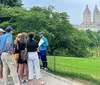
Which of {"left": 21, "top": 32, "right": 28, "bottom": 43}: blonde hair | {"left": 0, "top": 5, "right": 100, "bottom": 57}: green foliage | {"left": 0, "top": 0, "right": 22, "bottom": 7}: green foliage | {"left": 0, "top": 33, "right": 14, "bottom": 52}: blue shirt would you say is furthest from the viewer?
{"left": 0, "top": 0, "right": 22, "bottom": 7}: green foliage

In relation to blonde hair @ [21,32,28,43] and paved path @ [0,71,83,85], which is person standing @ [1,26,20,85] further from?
paved path @ [0,71,83,85]

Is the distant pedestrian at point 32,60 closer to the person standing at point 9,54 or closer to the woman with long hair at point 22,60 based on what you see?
the woman with long hair at point 22,60

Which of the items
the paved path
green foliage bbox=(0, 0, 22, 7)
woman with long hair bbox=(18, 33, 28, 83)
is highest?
green foliage bbox=(0, 0, 22, 7)

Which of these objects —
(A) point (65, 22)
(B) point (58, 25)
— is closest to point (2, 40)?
(B) point (58, 25)

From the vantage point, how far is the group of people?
9.64 metres

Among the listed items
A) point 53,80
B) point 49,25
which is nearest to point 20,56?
point 53,80

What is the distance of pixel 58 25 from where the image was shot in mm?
33750

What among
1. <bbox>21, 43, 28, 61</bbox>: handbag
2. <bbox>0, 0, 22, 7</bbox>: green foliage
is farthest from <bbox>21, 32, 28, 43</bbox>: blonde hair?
<bbox>0, 0, 22, 7</bbox>: green foliage

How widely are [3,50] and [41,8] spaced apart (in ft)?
71.7

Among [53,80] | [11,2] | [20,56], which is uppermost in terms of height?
[11,2]

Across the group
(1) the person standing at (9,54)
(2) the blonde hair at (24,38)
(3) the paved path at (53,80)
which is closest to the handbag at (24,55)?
(2) the blonde hair at (24,38)

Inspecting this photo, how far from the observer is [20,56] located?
33.9 ft

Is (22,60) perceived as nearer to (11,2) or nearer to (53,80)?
(53,80)

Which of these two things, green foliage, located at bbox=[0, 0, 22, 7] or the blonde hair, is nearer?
the blonde hair
